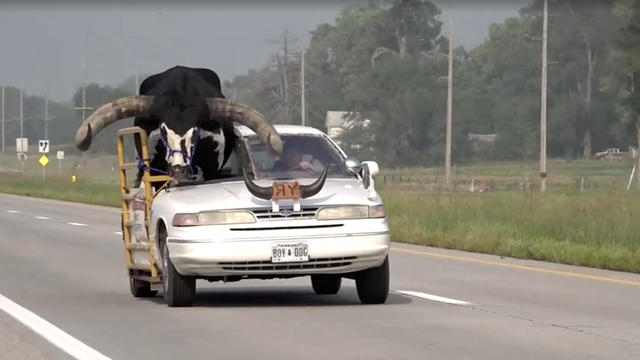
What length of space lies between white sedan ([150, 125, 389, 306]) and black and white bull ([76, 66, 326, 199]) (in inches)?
15.9

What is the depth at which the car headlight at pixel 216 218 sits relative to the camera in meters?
14.6

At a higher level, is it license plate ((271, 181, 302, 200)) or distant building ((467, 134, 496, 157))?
license plate ((271, 181, 302, 200))

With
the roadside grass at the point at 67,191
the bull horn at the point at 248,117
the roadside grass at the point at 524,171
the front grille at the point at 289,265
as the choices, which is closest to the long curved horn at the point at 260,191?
the front grille at the point at 289,265

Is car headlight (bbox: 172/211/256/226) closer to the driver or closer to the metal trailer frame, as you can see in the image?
the metal trailer frame

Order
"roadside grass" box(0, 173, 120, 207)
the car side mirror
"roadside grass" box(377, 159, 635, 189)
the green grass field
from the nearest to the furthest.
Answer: the car side mirror < the green grass field < "roadside grass" box(0, 173, 120, 207) < "roadside grass" box(377, 159, 635, 189)

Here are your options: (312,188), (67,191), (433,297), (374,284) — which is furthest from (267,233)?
Result: (67,191)

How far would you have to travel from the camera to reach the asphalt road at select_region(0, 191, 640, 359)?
11.9 m

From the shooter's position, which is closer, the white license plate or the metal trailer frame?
the white license plate

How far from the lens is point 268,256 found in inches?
575

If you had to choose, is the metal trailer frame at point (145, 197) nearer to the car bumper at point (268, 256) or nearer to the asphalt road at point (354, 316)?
the asphalt road at point (354, 316)

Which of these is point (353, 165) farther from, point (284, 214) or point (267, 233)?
point (267, 233)

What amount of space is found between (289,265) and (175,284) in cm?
121

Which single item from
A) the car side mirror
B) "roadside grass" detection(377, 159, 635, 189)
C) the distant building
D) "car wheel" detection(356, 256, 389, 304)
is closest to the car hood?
the car side mirror

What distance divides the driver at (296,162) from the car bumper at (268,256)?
1450mm
